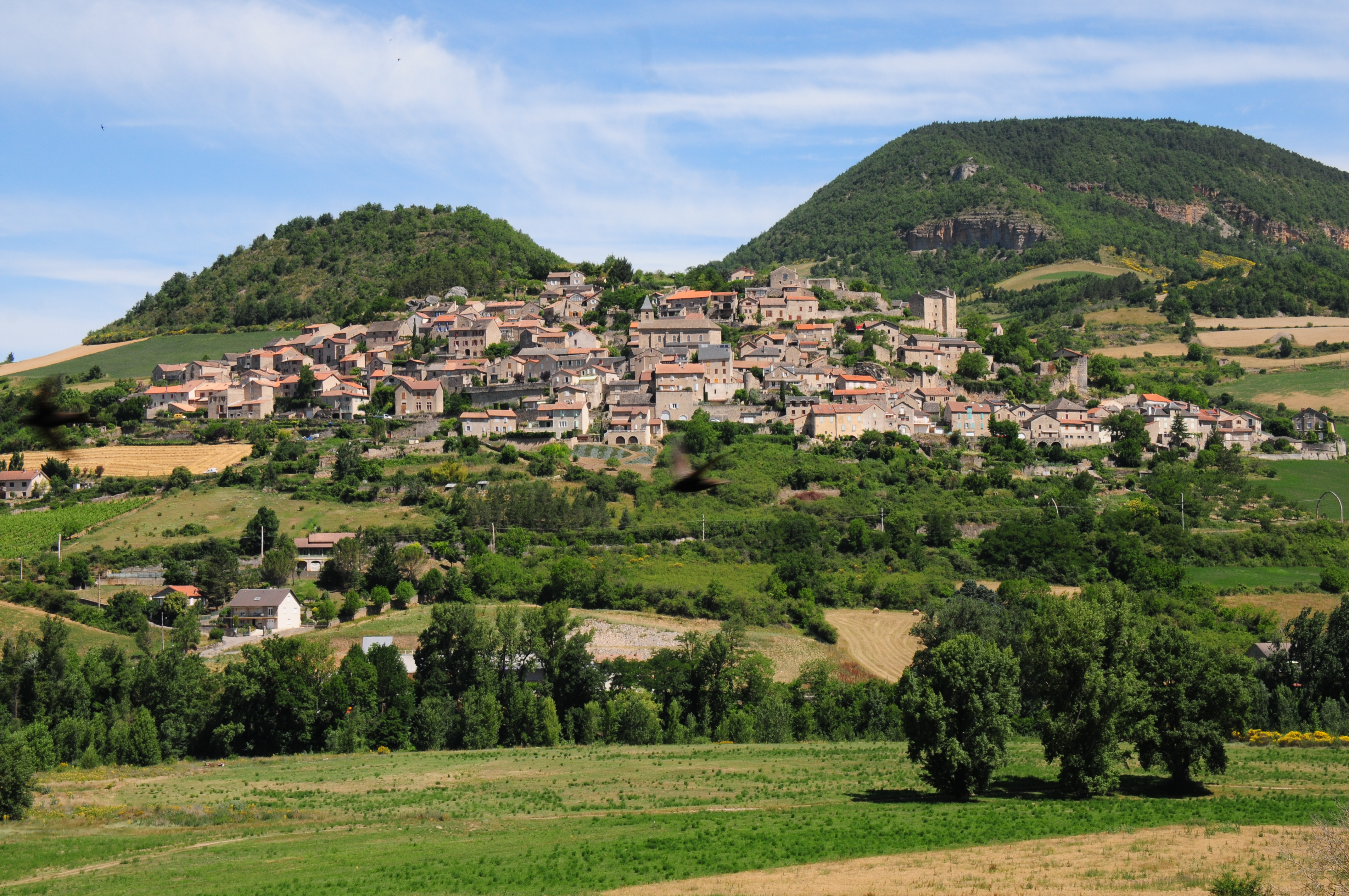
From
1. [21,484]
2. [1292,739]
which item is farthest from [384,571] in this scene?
[1292,739]

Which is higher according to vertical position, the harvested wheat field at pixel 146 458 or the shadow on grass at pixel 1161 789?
the harvested wheat field at pixel 146 458

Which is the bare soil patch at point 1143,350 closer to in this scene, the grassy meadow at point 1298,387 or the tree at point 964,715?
the grassy meadow at point 1298,387

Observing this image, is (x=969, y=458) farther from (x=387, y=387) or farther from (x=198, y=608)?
(x=198, y=608)

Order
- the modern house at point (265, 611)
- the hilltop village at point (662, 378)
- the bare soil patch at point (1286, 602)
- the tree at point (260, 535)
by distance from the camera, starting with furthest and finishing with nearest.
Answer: the hilltop village at point (662, 378), the tree at point (260, 535), the bare soil patch at point (1286, 602), the modern house at point (265, 611)

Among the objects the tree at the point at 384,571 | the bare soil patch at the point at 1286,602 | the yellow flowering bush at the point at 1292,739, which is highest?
the tree at the point at 384,571

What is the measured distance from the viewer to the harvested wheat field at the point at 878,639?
153ft

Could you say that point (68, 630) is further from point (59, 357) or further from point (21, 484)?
point (59, 357)

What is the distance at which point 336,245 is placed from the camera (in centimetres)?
12619

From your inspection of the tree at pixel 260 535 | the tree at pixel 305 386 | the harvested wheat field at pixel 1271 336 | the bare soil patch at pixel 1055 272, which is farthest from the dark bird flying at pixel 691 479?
the bare soil patch at pixel 1055 272

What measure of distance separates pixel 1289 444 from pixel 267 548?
6152 centimetres

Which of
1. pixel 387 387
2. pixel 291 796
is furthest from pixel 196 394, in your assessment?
pixel 291 796

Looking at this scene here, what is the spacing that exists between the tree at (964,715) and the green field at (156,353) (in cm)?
7714

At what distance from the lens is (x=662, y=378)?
235 feet

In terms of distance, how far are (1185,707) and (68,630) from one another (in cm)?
4123
